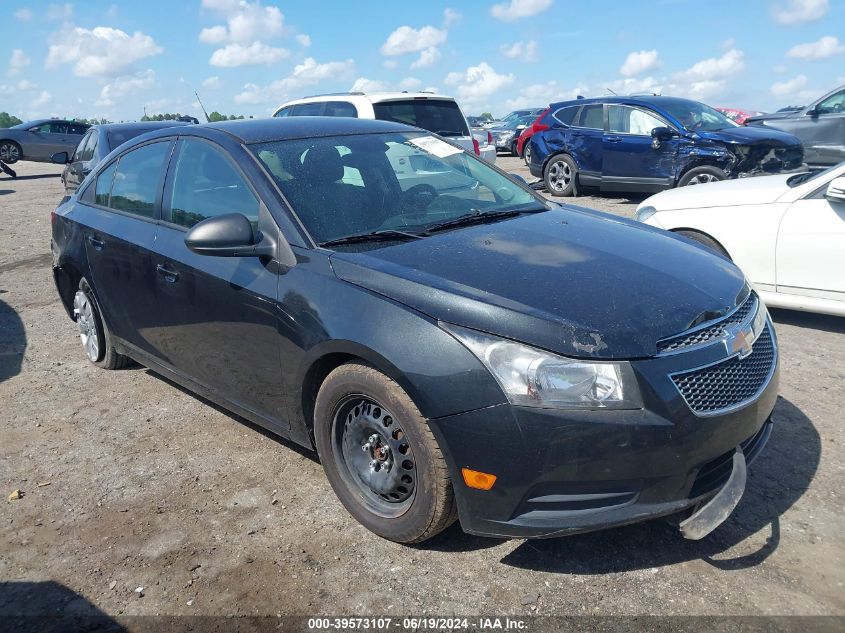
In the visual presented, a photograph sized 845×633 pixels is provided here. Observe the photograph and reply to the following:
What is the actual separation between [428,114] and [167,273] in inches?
270

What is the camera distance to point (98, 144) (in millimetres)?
9648

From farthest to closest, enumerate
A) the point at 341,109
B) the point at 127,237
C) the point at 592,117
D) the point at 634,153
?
the point at 592,117 → the point at 634,153 → the point at 341,109 → the point at 127,237

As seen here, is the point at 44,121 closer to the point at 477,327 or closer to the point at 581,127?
the point at 581,127

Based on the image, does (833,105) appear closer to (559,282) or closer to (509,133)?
(559,282)

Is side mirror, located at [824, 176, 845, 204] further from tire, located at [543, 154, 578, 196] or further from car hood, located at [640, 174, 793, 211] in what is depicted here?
tire, located at [543, 154, 578, 196]

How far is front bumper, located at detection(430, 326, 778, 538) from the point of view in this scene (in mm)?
2400

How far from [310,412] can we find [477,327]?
41.0 inches

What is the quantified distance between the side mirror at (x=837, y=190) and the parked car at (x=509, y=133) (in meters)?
18.1

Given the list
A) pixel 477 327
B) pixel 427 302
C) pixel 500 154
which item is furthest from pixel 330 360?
pixel 500 154

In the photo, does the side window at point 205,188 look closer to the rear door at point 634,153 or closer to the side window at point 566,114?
the rear door at point 634,153

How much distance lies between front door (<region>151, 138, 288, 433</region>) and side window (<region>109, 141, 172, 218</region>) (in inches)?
7.1

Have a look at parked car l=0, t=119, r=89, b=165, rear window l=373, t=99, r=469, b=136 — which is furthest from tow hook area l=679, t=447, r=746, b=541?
parked car l=0, t=119, r=89, b=165

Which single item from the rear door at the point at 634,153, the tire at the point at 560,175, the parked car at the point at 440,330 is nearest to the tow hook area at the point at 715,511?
the parked car at the point at 440,330

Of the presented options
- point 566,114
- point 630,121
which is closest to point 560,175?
point 566,114
